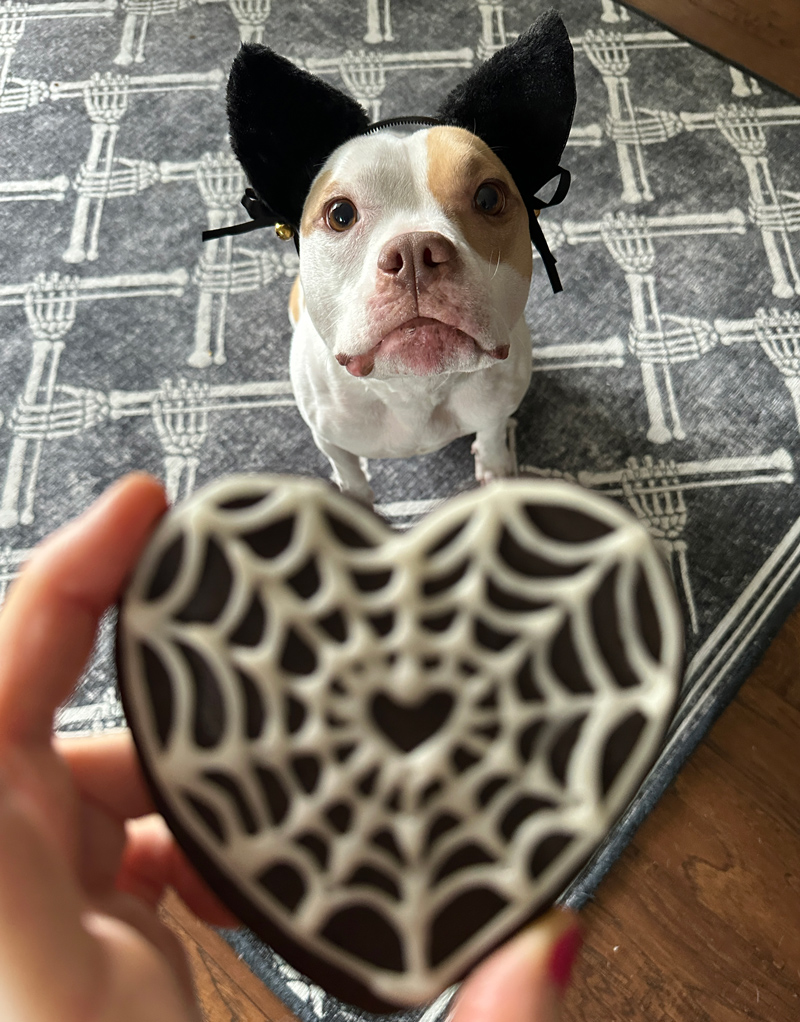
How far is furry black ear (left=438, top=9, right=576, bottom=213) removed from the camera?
31.5 inches

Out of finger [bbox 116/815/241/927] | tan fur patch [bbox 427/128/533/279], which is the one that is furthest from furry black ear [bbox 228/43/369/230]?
finger [bbox 116/815/241/927]

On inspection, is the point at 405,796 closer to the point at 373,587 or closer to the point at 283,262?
the point at 373,587

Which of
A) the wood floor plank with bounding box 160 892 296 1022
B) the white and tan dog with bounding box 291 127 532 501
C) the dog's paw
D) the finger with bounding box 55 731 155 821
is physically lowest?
the wood floor plank with bounding box 160 892 296 1022

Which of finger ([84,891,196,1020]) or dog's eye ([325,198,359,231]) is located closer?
finger ([84,891,196,1020])

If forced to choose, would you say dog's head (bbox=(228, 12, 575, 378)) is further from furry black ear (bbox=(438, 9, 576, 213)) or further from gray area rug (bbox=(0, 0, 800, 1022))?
gray area rug (bbox=(0, 0, 800, 1022))

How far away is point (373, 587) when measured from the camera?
61cm

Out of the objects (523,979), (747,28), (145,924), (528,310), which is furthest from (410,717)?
(747,28)

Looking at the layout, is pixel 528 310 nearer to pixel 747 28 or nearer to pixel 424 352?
pixel 424 352

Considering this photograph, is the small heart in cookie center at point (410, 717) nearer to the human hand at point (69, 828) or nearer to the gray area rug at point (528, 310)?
the human hand at point (69, 828)

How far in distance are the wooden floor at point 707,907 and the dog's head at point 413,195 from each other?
635mm

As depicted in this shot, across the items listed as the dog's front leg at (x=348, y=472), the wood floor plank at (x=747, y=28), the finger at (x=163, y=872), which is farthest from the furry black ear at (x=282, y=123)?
the wood floor plank at (x=747, y=28)

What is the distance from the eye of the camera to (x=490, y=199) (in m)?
0.82

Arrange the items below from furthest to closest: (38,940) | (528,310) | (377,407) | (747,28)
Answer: (747,28) → (528,310) → (377,407) → (38,940)

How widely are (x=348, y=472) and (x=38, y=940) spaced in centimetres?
69
